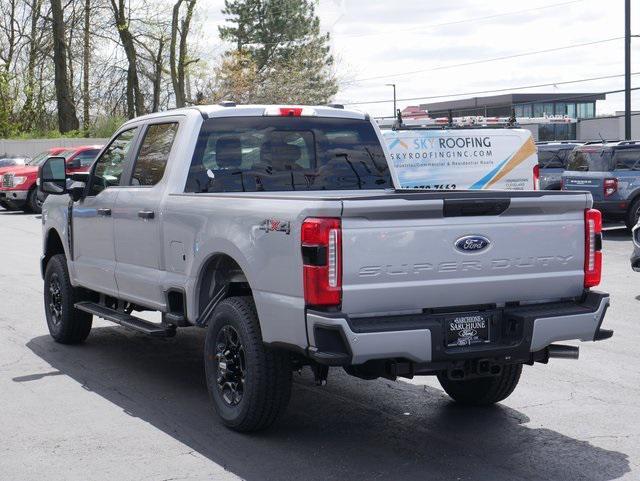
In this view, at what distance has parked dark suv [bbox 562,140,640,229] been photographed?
785 inches

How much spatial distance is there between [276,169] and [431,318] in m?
2.38

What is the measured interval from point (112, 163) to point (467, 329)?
4015 mm

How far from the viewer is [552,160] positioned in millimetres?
25375

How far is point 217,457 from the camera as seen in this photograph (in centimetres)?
577

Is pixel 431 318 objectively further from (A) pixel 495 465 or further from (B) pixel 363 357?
(A) pixel 495 465

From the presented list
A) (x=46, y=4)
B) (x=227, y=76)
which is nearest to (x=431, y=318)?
(x=46, y=4)

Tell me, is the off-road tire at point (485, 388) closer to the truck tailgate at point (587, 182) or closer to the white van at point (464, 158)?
the white van at point (464, 158)

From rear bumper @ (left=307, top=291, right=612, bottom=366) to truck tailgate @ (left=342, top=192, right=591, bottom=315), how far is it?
0.09 metres

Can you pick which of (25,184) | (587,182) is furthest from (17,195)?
(587,182)

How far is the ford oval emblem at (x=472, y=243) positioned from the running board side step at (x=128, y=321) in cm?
239

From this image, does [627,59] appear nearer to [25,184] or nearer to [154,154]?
[25,184]

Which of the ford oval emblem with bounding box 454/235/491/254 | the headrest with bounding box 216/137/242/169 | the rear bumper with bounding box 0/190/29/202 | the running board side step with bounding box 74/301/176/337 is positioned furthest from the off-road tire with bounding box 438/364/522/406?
the rear bumper with bounding box 0/190/29/202

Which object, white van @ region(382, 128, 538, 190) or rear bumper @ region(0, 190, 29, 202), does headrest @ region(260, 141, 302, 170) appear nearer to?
white van @ region(382, 128, 538, 190)

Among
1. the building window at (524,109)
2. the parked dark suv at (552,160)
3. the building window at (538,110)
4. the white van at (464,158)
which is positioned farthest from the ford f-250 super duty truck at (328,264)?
the building window at (538,110)
